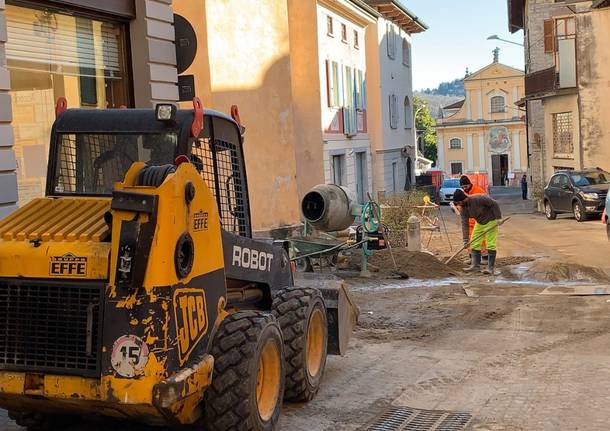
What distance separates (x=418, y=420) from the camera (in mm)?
6332

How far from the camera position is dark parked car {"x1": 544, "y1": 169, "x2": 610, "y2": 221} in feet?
86.3

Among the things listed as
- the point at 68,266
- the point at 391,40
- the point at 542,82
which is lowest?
the point at 68,266

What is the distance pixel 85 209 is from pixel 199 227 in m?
0.85

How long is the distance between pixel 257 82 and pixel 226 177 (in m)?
13.2

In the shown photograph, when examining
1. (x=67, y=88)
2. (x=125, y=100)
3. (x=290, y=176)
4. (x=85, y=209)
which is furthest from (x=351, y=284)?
(x=85, y=209)

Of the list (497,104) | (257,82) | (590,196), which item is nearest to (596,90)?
(590,196)

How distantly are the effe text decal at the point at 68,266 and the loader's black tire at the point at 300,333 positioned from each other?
2.03m

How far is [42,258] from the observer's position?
16.3ft

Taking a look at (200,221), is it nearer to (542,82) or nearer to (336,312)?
(336,312)

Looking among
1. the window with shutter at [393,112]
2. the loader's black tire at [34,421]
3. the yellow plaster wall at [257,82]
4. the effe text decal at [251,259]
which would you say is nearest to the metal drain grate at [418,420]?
the effe text decal at [251,259]

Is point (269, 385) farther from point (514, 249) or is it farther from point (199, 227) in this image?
point (514, 249)

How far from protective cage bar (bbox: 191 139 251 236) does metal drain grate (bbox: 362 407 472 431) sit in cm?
176

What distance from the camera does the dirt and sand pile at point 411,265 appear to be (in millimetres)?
14703

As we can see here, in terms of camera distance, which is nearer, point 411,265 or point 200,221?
point 200,221
